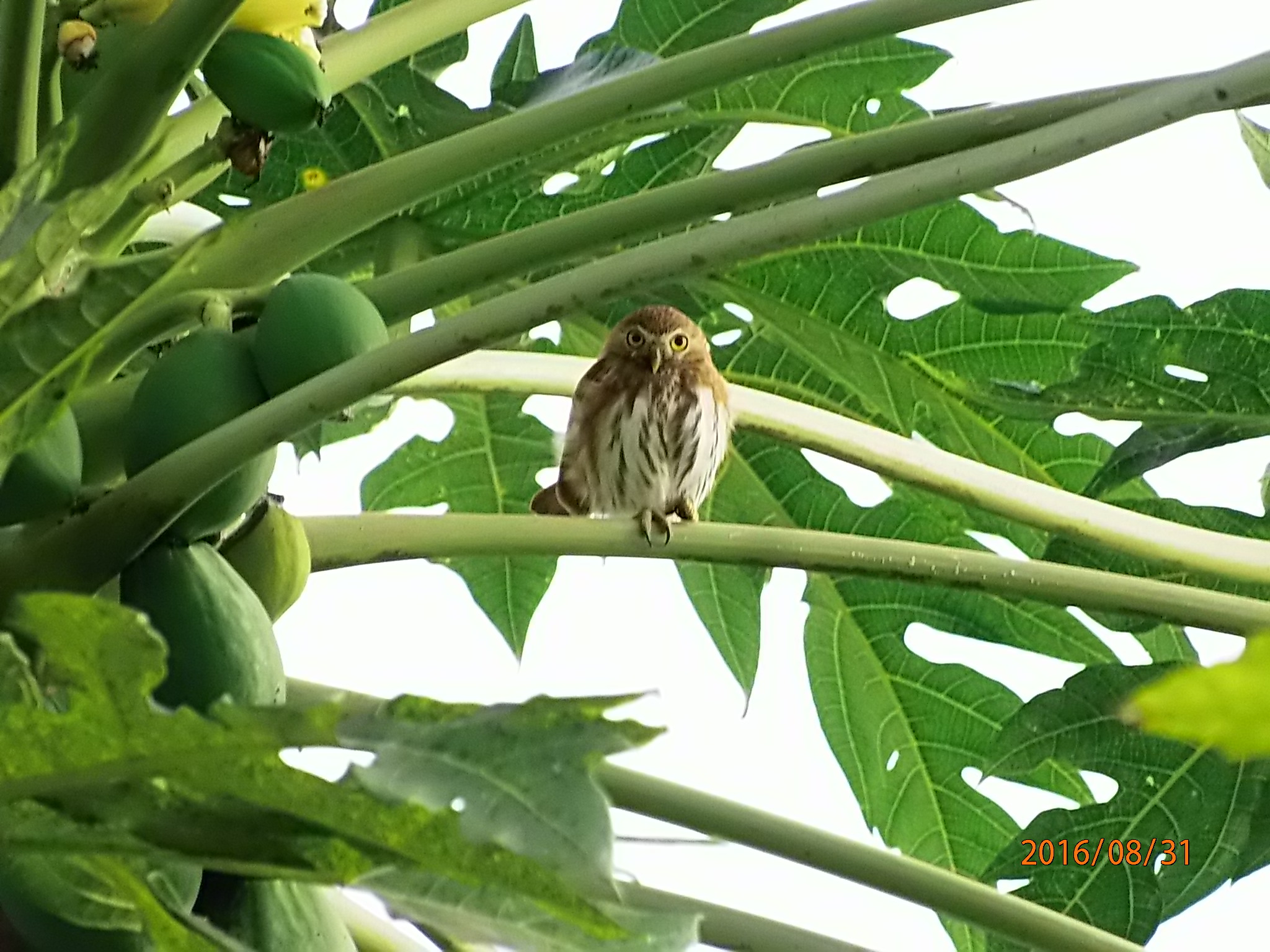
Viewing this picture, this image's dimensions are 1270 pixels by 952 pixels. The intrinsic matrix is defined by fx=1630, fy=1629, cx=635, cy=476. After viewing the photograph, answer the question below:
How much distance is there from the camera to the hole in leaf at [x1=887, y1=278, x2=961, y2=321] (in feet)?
5.34

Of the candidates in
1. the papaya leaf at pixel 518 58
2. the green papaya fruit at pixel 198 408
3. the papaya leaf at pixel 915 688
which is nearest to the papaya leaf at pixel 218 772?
the green papaya fruit at pixel 198 408

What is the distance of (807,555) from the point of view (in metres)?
1.20

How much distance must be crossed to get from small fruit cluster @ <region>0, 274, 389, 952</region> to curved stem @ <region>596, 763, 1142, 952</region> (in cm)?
23

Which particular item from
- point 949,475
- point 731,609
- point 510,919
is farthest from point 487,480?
point 510,919

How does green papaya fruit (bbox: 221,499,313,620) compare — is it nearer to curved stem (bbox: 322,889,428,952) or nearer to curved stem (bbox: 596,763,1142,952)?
curved stem (bbox: 596,763,1142,952)

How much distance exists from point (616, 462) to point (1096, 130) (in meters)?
1.39

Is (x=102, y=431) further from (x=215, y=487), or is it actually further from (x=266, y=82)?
(x=266, y=82)

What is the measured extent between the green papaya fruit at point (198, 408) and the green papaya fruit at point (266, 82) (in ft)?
0.53

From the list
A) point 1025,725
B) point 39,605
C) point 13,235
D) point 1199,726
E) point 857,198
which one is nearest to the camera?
point 1199,726

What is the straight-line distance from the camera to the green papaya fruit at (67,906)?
0.76 metres

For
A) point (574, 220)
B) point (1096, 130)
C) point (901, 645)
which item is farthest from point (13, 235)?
point (901, 645)

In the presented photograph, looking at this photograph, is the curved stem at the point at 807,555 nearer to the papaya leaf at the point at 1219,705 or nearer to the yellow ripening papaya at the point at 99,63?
the yellow ripening papaya at the point at 99,63

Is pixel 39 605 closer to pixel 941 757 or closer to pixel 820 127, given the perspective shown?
pixel 820 127

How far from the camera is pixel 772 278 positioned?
64.2 inches
